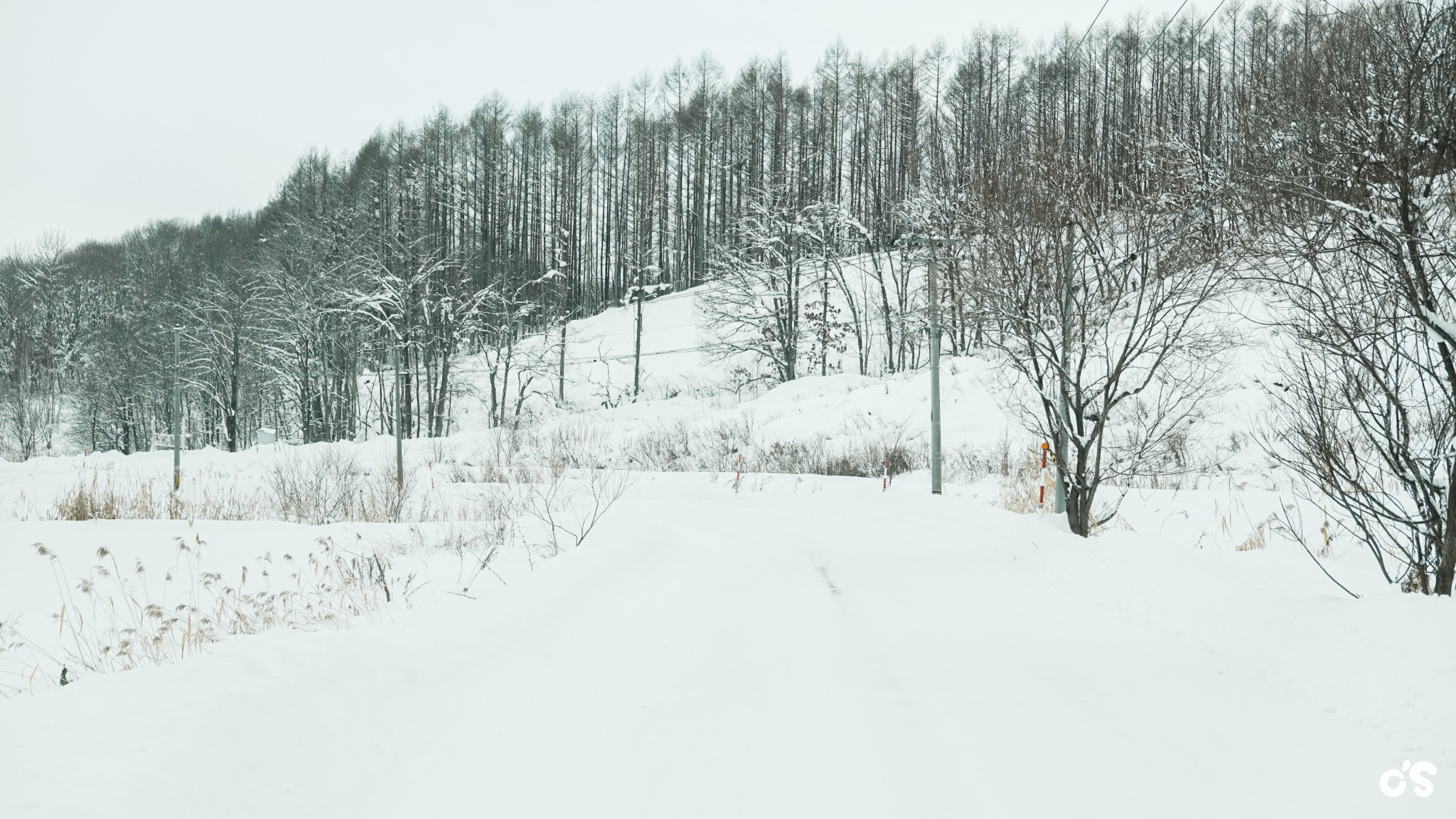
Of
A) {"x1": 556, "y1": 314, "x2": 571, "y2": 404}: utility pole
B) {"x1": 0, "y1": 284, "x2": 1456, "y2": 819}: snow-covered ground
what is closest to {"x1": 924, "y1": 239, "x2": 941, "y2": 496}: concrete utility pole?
{"x1": 0, "y1": 284, "x2": 1456, "y2": 819}: snow-covered ground

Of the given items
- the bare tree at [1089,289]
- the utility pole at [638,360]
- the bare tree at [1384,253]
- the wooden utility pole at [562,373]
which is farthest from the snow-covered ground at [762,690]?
the wooden utility pole at [562,373]

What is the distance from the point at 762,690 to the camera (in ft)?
17.8

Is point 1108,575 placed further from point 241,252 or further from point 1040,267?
point 241,252

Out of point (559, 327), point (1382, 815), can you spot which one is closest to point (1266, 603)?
point (1382, 815)

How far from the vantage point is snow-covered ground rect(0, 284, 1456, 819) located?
3707 mm

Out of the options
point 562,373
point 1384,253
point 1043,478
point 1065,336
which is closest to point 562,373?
point 562,373

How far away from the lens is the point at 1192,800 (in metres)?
3.78

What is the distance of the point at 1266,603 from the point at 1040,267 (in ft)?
21.8

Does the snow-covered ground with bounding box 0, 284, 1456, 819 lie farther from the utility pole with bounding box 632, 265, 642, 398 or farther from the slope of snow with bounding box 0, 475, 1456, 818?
the utility pole with bounding box 632, 265, 642, 398
